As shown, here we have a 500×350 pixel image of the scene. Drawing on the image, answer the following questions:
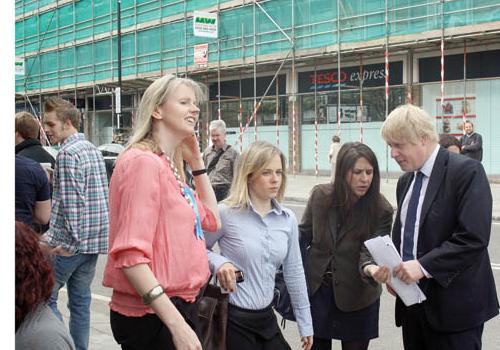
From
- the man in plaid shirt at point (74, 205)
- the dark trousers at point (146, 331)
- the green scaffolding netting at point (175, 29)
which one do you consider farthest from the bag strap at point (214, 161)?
the green scaffolding netting at point (175, 29)

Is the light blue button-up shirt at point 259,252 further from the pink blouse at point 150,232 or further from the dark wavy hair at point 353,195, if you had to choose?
the pink blouse at point 150,232

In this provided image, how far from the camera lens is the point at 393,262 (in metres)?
3.12

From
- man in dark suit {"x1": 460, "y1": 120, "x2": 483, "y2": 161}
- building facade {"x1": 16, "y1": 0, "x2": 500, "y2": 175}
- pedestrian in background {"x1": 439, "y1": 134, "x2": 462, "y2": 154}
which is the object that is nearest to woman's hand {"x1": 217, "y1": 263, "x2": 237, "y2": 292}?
pedestrian in background {"x1": 439, "y1": 134, "x2": 462, "y2": 154}

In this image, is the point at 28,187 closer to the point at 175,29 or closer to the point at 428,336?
the point at 428,336

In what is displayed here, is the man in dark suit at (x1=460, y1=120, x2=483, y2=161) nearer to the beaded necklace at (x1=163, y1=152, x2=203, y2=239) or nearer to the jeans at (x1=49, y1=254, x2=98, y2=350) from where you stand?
the jeans at (x1=49, y1=254, x2=98, y2=350)

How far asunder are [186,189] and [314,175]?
23.3 metres

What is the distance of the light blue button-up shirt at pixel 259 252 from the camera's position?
3.25 meters

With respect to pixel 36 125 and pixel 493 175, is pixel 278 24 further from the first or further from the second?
pixel 36 125

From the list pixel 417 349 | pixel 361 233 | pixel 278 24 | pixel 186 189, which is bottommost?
pixel 417 349

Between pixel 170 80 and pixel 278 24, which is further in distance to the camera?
pixel 278 24

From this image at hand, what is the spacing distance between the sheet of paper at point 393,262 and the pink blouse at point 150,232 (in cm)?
89

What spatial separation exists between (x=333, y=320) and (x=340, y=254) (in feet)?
1.20

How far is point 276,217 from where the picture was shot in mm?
3395
